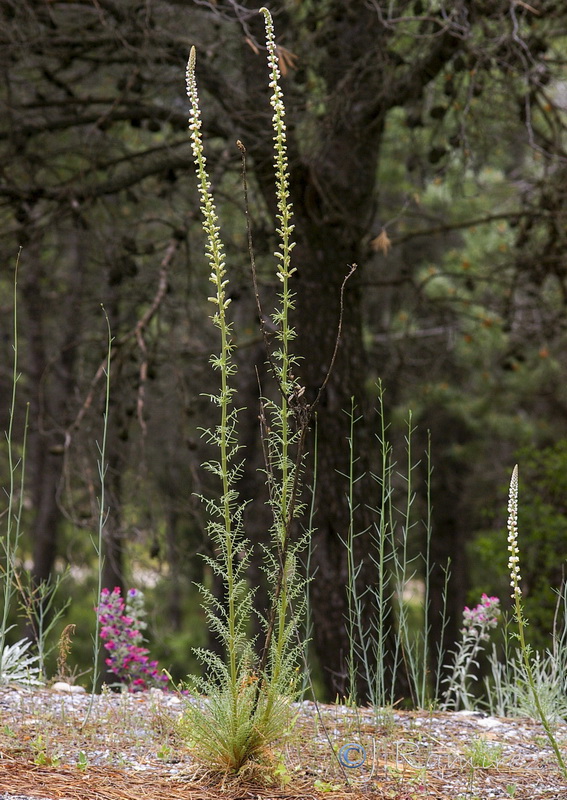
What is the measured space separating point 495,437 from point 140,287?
24.1ft

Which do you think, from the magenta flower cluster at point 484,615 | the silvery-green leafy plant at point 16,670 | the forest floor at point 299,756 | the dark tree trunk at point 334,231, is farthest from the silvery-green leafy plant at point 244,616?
the dark tree trunk at point 334,231

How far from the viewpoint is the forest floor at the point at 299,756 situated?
299cm

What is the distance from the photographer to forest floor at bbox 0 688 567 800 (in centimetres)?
299

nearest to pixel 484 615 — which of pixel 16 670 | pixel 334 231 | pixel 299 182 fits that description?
pixel 16 670

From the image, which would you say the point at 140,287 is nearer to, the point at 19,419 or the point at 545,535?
the point at 545,535

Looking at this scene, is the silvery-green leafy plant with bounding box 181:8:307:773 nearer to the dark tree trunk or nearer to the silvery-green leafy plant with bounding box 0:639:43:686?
the silvery-green leafy plant with bounding box 0:639:43:686

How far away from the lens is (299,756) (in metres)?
3.32

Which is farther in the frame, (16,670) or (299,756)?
(16,670)

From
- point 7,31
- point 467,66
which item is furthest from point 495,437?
point 7,31

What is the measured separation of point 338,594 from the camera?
6.23 metres

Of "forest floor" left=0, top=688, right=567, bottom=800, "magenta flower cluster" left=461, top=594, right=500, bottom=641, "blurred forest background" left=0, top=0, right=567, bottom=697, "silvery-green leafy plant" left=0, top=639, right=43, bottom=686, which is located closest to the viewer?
"forest floor" left=0, top=688, right=567, bottom=800

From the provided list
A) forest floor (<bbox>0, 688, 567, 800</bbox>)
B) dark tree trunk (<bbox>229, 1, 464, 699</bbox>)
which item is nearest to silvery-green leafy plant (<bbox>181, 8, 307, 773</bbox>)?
forest floor (<bbox>0, 688, 567, 800</bbox>)

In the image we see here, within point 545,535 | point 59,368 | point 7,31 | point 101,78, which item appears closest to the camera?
point 7,31

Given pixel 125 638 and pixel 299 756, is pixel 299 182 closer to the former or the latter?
pixel 125 638
